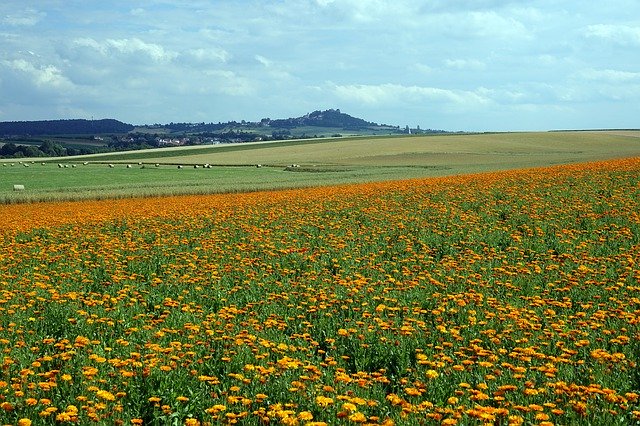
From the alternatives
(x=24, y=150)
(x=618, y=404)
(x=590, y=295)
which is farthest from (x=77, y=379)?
(x=24, y=150)

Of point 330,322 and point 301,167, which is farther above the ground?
point 301,167

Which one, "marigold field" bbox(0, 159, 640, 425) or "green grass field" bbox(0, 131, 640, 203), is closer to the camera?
"marigold field" bbox(0, 159, 640, 425)

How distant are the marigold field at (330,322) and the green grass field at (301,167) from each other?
22.3m

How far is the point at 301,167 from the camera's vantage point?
218 ft

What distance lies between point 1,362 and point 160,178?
4777 cm

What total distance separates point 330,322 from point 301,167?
58.0 meters

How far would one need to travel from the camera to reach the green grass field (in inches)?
1630

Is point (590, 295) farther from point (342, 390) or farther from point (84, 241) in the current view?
point (84, 241)

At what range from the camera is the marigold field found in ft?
19.1

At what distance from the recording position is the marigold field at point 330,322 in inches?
229

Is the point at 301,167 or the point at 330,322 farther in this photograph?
the point at 301,167

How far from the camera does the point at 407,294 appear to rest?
1013 cm

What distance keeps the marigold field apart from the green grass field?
880 inches

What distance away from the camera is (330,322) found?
8.84 m
